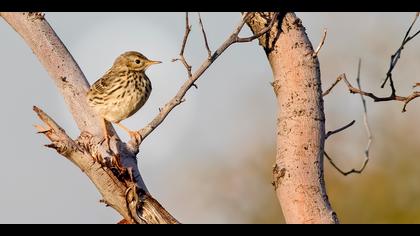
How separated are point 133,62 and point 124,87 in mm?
367

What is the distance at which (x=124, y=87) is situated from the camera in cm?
746

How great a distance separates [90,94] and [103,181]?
127 cm

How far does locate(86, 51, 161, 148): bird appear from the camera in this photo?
6.91m

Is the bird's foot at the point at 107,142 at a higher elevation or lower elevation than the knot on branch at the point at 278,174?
higher

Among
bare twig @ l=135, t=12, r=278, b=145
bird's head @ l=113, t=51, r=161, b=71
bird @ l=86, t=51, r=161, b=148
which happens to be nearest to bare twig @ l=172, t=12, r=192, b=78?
bare twig @ l=135, t=12, r=278, b=145

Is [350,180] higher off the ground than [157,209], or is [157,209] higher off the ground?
[350,180]

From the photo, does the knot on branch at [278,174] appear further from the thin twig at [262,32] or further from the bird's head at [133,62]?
the bird's head at [133,62]

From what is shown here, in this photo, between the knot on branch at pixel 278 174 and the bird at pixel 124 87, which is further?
the bird at pixel 124 87

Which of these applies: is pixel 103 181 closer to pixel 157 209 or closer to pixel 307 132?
pixel 157 209

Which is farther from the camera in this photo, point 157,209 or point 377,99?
point 377,99

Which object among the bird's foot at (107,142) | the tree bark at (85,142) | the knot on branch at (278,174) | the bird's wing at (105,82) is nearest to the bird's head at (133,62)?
the bird's wing at (105,82)

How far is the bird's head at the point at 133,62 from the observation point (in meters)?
7.74
